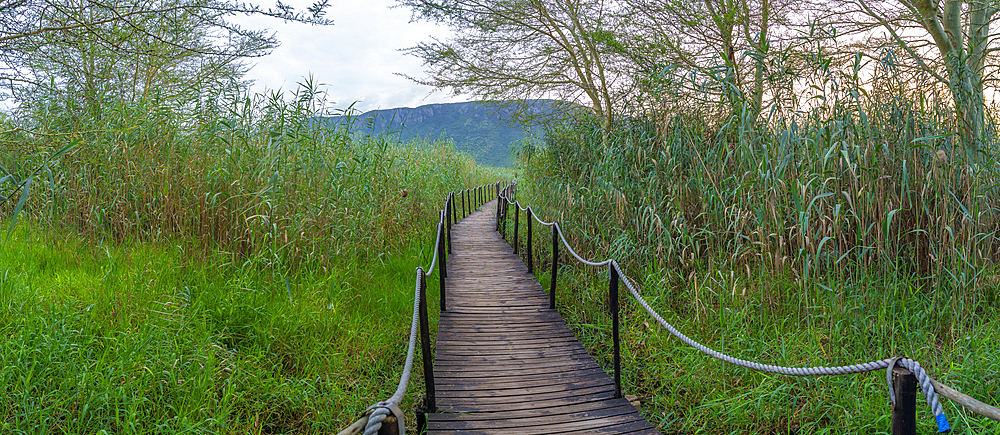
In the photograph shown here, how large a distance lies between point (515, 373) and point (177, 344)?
7.60 feet

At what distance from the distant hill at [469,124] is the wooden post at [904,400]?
530 cm

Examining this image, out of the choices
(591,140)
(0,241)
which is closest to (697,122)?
(591,140)

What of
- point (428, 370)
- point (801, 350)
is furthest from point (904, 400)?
point (428, 370)

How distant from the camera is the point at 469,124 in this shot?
121 meters

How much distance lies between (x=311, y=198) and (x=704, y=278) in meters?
4.11

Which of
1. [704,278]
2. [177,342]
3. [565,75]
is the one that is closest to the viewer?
[177,342]

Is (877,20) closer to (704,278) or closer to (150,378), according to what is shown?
(704,278)

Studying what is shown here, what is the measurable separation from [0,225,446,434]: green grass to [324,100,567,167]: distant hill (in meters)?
2.67

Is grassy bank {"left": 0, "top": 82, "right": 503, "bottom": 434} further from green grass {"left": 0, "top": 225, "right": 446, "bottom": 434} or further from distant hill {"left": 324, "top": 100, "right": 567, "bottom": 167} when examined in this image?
distant hill {"left": 324, "top": 100, "right": 567, "bottom": 167}

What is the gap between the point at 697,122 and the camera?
5457mm

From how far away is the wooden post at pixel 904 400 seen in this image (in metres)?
1.44

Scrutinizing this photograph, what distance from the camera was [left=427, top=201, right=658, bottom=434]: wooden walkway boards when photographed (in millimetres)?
2930

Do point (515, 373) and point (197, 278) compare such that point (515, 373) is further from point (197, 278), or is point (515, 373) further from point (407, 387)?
point (197, 278)

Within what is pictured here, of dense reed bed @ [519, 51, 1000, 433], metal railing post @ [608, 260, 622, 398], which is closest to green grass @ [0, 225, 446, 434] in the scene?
metal railing post @ [608, 260, 622, 398]
